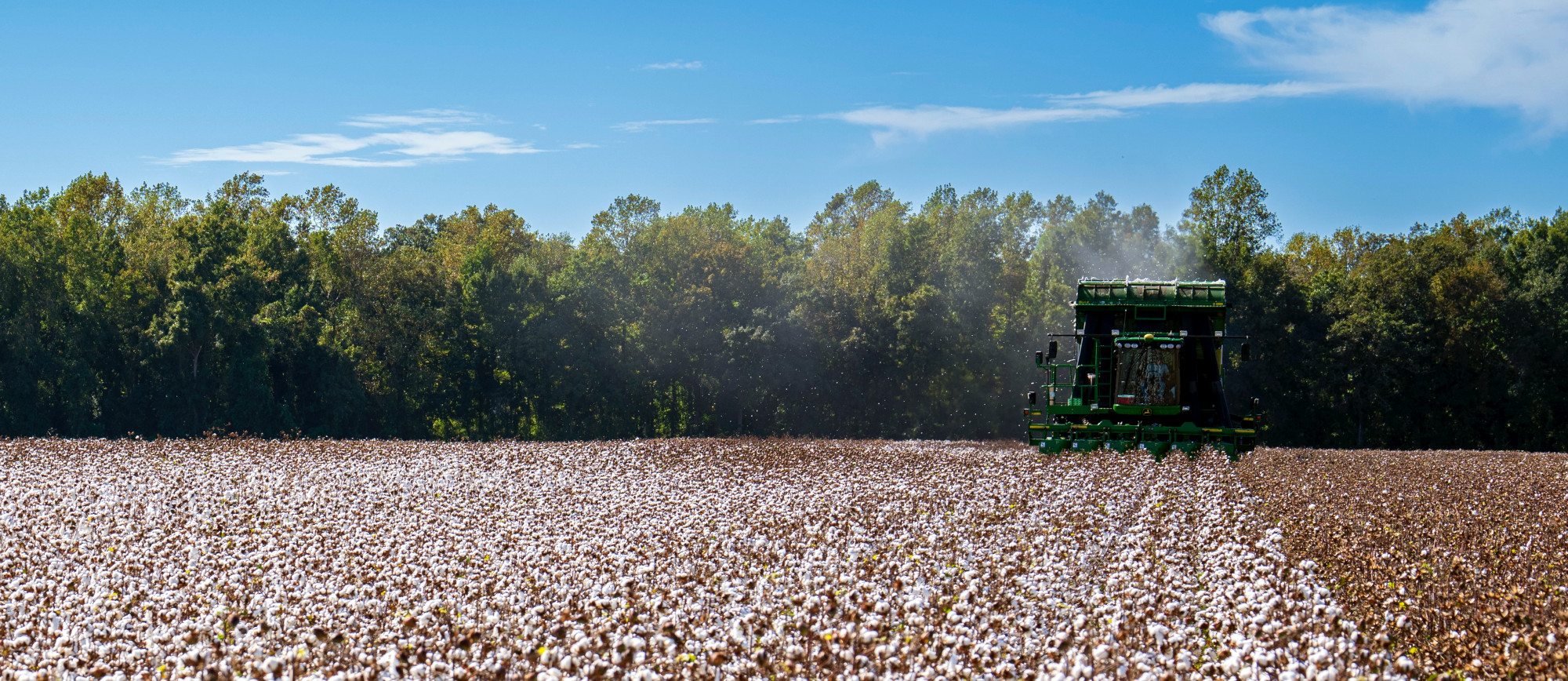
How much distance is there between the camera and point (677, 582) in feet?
31.1

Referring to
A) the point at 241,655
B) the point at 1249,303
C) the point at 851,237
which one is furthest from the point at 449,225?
the point at 241,655

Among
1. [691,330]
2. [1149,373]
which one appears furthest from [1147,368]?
[691,330]

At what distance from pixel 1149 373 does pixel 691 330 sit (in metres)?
32.1

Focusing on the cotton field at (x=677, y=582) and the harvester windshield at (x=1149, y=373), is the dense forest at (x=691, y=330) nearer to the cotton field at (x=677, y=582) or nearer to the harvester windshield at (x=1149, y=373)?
the harvester windshield at (x=1149, y=373)

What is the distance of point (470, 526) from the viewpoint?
1252 cm

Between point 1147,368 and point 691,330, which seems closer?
point 1147,368

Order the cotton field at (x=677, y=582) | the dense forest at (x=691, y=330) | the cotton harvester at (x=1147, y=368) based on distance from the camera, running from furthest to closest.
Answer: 1. the dense forest at (x=691, y=330)
2. the cotton harvester at (x=1147, y=368)
3. the cotton field at (x=677, y=582)

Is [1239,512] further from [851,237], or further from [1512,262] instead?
[851,237]

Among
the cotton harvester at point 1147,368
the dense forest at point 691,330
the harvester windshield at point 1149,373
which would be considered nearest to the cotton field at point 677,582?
the cotton harvester at point 1147,368

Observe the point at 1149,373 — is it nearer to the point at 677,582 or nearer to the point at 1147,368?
the point at 1147,368

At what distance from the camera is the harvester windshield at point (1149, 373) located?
21.6 m

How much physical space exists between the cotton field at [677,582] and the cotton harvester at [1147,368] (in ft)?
14.4

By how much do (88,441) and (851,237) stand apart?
5354 centimetres

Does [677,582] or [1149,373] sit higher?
[1149,373]
